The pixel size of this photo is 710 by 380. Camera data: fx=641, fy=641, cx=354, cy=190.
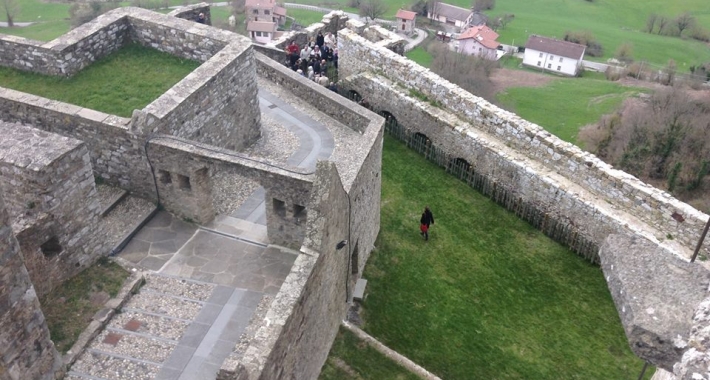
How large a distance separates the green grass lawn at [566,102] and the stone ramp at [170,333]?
2360 cm

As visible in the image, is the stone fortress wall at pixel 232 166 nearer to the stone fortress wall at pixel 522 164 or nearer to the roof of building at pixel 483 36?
the stone fortress wall at pixel 522 164

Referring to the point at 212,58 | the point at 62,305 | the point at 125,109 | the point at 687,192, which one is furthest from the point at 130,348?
the point at 687,192

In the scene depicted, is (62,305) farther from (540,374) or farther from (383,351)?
(540,374)

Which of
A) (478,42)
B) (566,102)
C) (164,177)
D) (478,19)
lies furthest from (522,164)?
(478,19)

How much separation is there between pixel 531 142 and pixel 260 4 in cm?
6702

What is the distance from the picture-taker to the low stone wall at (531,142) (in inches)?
595

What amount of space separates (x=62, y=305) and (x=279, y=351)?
4.57 m

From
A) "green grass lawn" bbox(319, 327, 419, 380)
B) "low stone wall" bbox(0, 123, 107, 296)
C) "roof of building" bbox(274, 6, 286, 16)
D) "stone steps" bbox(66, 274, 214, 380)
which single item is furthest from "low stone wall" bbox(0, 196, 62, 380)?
"roof of building" bbox(274, 6, 286, 16)

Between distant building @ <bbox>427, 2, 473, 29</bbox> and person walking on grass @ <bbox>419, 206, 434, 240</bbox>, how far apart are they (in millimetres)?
71984

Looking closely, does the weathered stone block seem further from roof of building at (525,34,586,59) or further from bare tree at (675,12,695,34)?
bare tree at (675,12,695,34)

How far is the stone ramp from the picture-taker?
33.9 ft

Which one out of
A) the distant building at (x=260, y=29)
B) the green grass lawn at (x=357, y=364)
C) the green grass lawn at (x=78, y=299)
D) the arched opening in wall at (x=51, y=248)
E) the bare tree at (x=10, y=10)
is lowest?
the bare tree at (x=10, y=10)

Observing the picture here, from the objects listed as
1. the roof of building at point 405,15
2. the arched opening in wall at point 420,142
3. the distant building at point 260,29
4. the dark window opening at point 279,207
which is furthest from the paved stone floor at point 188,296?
the roof of building at point 405,15

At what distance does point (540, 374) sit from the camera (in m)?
13.1
